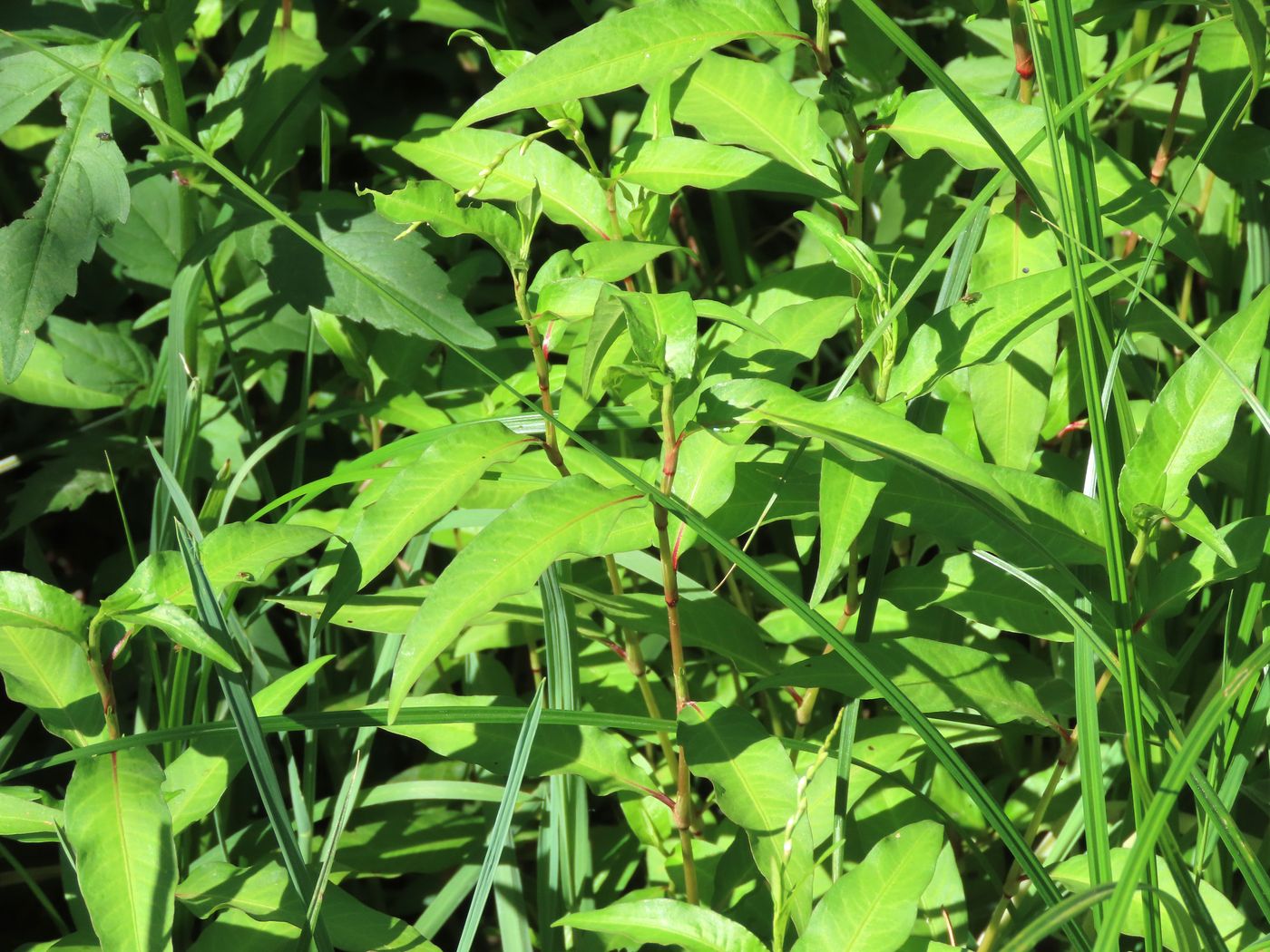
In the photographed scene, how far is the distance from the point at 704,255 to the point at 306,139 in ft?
2.33

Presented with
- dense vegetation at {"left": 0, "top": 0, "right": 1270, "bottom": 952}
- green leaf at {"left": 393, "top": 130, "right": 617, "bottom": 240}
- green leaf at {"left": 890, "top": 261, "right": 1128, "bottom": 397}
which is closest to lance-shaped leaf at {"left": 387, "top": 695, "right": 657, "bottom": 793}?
dense vegetation at {"left": 0, "top": 0, "right": 1270, "bottom": 952}

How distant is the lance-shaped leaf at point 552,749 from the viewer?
1.13 meters

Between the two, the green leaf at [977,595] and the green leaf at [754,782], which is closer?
the green leaf at [754,782]

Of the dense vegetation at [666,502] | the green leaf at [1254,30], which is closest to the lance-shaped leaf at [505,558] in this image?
the dense vegetation at [666,502]

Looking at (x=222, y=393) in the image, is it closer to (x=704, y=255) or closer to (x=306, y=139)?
(x=306, y=139)

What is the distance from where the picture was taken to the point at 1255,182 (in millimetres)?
1470

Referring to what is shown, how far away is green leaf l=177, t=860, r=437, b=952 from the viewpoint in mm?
1125

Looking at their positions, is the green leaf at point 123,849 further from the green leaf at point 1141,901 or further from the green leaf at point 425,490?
the green leaf at point 1141,901

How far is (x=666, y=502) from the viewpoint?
0.91 meters

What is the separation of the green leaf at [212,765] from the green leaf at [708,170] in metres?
0.62

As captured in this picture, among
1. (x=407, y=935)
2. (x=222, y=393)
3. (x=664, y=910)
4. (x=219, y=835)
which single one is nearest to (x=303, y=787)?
(x=219, y=835)

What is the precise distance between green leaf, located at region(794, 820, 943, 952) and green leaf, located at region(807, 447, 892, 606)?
0.21 meters

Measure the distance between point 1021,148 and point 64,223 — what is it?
44.1 inches

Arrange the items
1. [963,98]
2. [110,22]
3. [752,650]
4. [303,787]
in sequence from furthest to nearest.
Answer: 1. [110,22]
2. [303,787]
3. [752,650]
4. [963,98]
